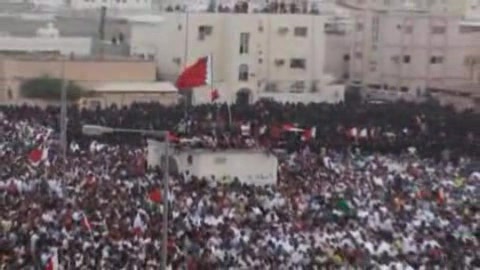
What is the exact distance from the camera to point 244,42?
50250mm

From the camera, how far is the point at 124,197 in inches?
926

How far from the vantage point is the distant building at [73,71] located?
4759 centimetres

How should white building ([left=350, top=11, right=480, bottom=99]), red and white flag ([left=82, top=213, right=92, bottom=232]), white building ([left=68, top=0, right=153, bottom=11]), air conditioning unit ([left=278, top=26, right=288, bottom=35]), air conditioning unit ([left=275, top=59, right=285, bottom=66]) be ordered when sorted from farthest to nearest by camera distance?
1. white building ([left=68, top=0, right=153, bottom=11])
2. white building ([left=350, top=11, right=480, bottom=99])
3. air conditioning unit ([left=275, top=59, right=285, bottom=66])
4. air conditioning unit ([left=278, top=26, right=288, bottom=35])
5. red and white flag ([left=82, top=213, right=92, bottom=232])

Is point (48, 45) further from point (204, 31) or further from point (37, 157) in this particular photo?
Answer: point (37, 157)

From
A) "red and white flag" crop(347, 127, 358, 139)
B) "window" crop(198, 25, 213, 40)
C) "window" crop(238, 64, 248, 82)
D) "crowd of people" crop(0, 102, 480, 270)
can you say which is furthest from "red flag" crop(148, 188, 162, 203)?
"window" crop(198, 25, 213, 40)

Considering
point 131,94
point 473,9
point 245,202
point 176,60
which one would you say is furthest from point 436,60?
point 245,202

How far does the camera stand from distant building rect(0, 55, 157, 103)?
4759 centimetres

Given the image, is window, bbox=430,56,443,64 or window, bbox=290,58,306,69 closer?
window, bbox=290,58,306,69

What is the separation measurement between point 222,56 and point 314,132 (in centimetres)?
1578

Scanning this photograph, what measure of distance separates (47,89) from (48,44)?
8.88m

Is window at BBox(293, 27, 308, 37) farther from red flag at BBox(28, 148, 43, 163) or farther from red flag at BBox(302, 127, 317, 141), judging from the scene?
red flag at BBox(28, 148, 43, 163)

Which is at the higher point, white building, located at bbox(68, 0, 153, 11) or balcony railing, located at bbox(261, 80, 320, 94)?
white building, located at bbox(68, 0, 153, 11)

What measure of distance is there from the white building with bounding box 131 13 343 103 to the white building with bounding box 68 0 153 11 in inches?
932

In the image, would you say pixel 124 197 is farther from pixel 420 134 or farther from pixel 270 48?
pixel 270 48
